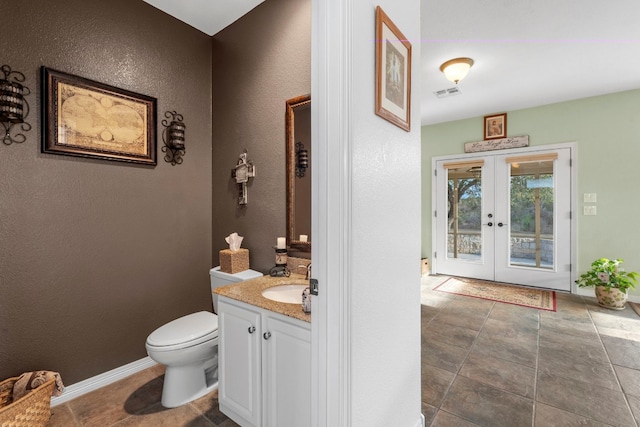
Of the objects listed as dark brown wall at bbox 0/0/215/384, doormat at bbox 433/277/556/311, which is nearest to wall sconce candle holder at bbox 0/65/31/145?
dark brown wall at bbox 0/0/215/384

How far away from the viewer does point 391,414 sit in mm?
1236

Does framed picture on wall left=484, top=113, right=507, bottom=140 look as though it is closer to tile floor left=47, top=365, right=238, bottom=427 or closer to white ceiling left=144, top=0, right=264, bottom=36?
white ceiling left=144, top=0, right=264, bottom=36

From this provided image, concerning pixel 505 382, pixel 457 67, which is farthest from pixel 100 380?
pixel 457 67

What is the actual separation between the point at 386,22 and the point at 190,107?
1.90 m

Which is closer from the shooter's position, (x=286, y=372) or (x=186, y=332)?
(x=286, y=372)

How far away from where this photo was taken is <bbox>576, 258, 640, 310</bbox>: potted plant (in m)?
3.30

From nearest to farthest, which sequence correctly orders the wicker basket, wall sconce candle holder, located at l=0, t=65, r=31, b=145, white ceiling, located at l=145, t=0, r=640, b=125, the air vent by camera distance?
1. the wicker basket
2. wall sconce candle holder, located at l=0, t=65, r=31, b=145
3. white ceiling, located at l=145, t=0, r=640, b=125
4. the air vent

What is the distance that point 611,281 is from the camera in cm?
338

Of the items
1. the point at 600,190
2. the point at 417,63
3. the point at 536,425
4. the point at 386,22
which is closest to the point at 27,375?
the point at 386,22

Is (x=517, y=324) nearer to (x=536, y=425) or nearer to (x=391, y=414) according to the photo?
(x=536, y=425)

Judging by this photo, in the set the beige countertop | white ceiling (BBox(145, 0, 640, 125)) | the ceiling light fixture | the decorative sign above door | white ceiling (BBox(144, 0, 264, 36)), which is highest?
white ceiling (BBox(144, 0, 264, 36))

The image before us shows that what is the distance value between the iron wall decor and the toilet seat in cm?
123

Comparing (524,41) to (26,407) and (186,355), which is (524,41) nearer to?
(186,355)

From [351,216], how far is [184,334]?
139 centimetres
